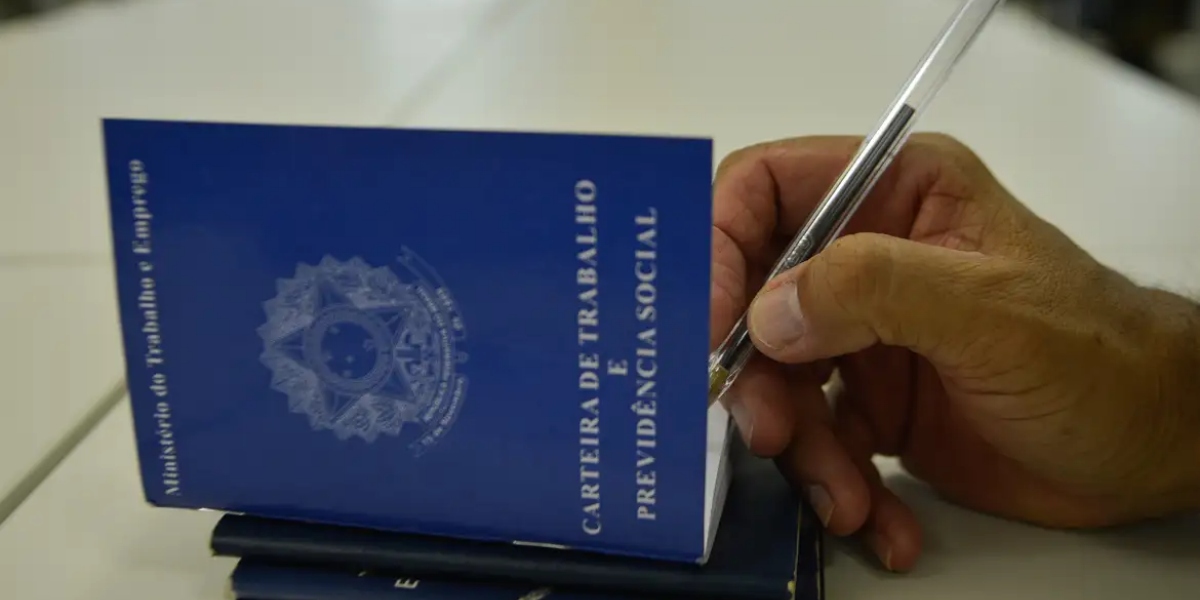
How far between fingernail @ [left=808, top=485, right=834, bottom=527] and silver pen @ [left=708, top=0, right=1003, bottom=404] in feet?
0.22

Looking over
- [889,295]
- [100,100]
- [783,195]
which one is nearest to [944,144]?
[783,195]

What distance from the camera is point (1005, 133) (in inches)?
49.6

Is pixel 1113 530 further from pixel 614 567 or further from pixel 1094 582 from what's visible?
pixel 614 567

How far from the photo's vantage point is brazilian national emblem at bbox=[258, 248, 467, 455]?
1.43 ft

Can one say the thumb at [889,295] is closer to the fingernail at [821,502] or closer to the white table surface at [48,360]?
the fingernail at [821,502]

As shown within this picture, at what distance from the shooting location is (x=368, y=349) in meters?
0.45

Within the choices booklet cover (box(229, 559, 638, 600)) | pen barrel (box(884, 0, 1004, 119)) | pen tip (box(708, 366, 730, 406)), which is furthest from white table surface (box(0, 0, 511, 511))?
pen barrel (box(884, 0, 1004, 119))

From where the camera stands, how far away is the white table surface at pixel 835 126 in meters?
0.54

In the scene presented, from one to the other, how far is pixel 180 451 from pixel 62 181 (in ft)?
2.64

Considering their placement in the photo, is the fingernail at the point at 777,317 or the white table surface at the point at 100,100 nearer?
the fingernail at the point at 777,317

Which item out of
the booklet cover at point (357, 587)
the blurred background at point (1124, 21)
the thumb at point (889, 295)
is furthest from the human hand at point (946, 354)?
the blurred background at point (1124, 21)

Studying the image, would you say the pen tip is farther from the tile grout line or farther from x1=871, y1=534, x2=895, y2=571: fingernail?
the tile grout line

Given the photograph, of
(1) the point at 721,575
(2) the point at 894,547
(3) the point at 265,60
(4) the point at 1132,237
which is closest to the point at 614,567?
(1) the point at 721,575

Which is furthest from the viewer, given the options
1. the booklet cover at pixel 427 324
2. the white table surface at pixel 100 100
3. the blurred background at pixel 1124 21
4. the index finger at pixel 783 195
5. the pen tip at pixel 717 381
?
the blurred background at pixel 1124 21
